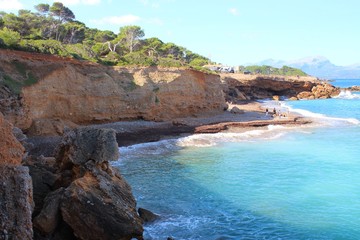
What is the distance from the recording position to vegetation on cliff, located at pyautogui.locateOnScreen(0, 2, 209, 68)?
1210 inches

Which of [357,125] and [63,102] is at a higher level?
[63,102]

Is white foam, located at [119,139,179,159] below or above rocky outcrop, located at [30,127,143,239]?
below

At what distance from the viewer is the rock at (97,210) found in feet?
30.9

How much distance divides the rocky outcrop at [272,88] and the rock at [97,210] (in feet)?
175

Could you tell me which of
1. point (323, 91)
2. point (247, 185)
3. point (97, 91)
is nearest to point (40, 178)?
point (247, 185)

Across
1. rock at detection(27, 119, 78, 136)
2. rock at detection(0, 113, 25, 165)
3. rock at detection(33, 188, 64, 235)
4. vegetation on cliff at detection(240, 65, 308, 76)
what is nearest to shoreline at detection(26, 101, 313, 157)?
rock at detection(27, 119, 78, 136)

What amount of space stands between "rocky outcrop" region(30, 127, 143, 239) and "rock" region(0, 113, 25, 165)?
167 cm

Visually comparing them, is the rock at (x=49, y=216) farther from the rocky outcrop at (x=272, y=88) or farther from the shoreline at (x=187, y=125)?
the rocky outcrop at (x=272, y=88)

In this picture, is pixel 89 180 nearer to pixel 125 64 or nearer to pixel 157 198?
→ pixel 157 198

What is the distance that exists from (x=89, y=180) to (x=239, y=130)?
78.6 feet

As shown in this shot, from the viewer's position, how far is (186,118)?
3494cm

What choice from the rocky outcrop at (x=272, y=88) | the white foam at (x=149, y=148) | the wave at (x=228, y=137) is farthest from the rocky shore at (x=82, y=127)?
the rocky outcrop at (x=272, y=88)

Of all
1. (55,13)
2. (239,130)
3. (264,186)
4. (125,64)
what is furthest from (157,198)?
(55,13)

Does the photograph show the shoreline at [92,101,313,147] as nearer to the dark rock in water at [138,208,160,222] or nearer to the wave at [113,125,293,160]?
the wave at [113,125,293,160]
